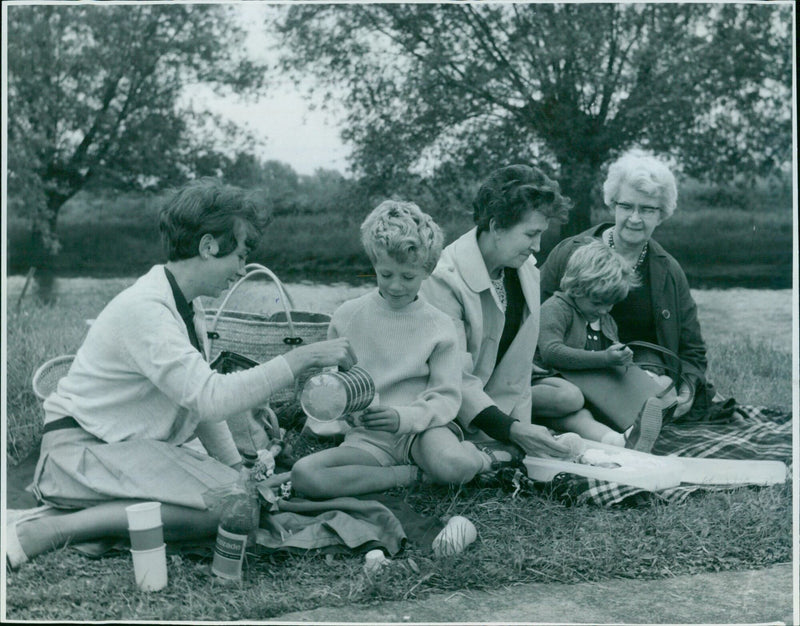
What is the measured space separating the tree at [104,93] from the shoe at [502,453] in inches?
97.9

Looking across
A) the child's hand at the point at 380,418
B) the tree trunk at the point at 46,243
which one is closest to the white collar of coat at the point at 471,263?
the child's hand at the point at 380,418

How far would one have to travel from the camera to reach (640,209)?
172 inches

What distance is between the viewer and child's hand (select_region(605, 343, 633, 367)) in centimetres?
389

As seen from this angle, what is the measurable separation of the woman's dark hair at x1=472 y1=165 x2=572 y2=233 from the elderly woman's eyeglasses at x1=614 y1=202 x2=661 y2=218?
790mm

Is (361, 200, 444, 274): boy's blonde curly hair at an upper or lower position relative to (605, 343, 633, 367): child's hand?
upper

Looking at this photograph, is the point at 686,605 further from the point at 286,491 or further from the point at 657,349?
the point at 657,349

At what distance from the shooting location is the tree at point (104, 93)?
4.48 metres

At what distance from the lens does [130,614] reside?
239cm

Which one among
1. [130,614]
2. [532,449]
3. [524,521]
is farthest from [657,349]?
[130,614]

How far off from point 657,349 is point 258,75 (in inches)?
105

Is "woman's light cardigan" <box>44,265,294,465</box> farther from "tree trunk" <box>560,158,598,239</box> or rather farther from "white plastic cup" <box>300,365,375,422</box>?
"tree trunk" <box>560,158,598,239</box>

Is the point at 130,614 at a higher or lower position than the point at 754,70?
lower

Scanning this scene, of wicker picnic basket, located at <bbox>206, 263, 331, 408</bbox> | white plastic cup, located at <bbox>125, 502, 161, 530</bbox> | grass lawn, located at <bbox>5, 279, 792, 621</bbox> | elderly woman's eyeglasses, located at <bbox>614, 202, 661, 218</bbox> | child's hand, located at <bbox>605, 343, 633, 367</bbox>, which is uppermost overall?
elderly woman's eyeglasses, located at <bbox>614, 202, 661, 218</bbox>

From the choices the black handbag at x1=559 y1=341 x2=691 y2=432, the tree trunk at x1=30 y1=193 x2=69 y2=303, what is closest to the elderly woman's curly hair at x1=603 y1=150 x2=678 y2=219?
the black handbag at x1=559 y1=341 x2=691 y2=432
